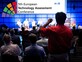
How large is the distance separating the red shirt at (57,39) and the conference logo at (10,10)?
11.2m

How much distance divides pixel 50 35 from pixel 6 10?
37.9 feet

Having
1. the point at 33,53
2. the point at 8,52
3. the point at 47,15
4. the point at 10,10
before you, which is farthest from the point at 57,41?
the point at 10,10

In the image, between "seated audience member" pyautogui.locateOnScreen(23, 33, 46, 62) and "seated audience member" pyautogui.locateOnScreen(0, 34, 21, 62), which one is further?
"seated audience member" pyautogui.locateOnScreen(0, 34, 21, 62)

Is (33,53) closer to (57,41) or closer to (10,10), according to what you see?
(57,41)

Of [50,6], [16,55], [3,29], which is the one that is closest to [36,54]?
[16,55]

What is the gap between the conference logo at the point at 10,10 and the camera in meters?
14.3

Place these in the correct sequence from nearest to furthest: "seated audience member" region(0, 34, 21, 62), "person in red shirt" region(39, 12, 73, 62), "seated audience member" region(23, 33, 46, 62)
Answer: "person in red shirt" region(39, 12, 73, 62), "seated audience member" region(23, 33, 46, 62), "seated audience member" region(0, 34, 21, 62)

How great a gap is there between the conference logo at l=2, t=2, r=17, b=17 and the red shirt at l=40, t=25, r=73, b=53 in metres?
11.2

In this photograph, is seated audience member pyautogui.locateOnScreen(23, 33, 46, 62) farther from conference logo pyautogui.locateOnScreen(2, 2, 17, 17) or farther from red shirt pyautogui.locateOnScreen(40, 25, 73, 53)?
conference logo pyautogui.locateOnScreen(2, 2, 17, 17)

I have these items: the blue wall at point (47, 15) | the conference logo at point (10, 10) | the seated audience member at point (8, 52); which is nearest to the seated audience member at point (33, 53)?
the seated audience member at point (8, 52)

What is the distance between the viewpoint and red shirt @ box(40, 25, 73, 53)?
3217 millimetres

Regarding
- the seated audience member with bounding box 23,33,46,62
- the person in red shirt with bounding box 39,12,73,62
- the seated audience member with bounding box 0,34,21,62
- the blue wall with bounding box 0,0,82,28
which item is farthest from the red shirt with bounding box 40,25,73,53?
the blue wall with bounding box 0,0,82,28

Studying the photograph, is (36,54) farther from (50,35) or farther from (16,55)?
(50,35)

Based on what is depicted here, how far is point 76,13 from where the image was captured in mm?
14484
